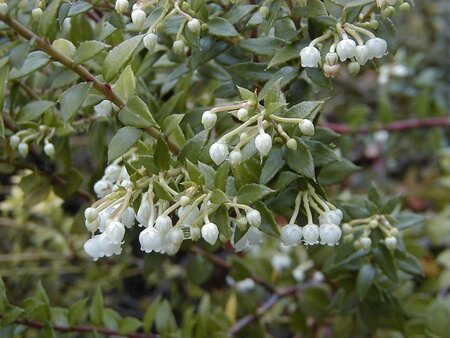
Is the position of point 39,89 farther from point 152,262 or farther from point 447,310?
point 447,310

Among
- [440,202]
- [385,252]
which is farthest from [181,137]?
[440,202]

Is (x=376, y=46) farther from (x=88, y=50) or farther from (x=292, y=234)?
(x=88, y=50)

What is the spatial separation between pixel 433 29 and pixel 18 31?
95.4 inches

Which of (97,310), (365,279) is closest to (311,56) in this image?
(365,279)

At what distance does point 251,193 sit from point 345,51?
0.72 feet

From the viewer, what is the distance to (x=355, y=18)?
92 centimetres

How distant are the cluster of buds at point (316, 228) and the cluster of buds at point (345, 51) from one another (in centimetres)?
18

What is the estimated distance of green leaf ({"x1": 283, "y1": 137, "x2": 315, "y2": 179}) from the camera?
2.86 ft

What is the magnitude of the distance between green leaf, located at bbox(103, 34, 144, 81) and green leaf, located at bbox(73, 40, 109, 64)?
21 mm

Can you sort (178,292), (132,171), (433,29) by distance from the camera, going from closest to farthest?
(132,171) < (178,292) < (433,29)

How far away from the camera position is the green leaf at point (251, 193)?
0.85 m

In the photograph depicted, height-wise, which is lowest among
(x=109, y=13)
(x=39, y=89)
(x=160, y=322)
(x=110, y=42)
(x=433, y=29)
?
(x=433, y=29)

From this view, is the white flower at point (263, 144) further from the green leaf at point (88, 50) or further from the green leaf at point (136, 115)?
the green leaf at point (88, 50)

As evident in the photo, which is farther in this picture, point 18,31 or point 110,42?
point 110,42
